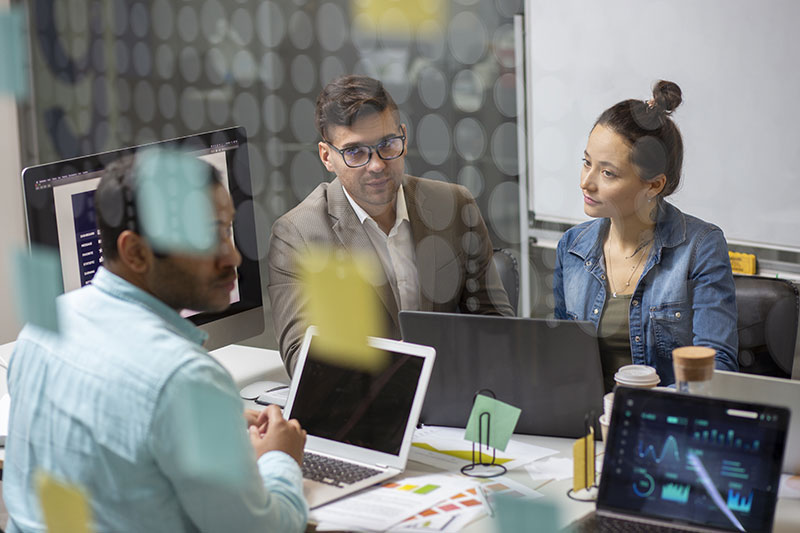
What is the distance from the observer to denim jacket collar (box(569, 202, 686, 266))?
1613 millimetres

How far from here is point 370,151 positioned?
→ 167cm

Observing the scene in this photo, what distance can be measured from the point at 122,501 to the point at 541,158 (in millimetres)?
1967

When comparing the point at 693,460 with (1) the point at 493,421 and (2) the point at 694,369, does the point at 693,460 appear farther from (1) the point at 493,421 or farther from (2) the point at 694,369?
(1) the point at 493,421

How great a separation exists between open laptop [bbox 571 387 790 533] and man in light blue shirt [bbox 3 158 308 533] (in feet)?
1.30

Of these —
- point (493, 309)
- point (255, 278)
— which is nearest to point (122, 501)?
point (255, 278)

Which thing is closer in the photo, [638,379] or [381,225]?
[638,379]

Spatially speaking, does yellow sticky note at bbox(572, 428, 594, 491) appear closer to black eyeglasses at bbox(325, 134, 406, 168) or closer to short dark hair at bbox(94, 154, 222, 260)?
short dark hair at bbox(94, 154, 222, 260)

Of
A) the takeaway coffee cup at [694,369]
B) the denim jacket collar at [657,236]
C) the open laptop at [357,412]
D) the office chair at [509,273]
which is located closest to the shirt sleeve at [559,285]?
the denim jacket collar at [657,236]

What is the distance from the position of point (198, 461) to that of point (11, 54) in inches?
16.7

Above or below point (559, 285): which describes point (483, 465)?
below

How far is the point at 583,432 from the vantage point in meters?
1.32

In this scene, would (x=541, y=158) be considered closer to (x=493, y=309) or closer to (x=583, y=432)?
(x=493, y=309)

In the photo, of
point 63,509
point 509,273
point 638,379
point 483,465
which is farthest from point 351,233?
point 63,509

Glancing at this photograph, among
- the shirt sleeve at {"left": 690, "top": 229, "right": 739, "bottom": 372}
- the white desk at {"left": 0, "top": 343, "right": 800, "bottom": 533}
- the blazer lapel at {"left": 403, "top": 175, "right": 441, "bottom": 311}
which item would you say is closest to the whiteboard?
the shirt sleeve at {"left": 690, "top": 229, "right": 739, "bottom": 372}
